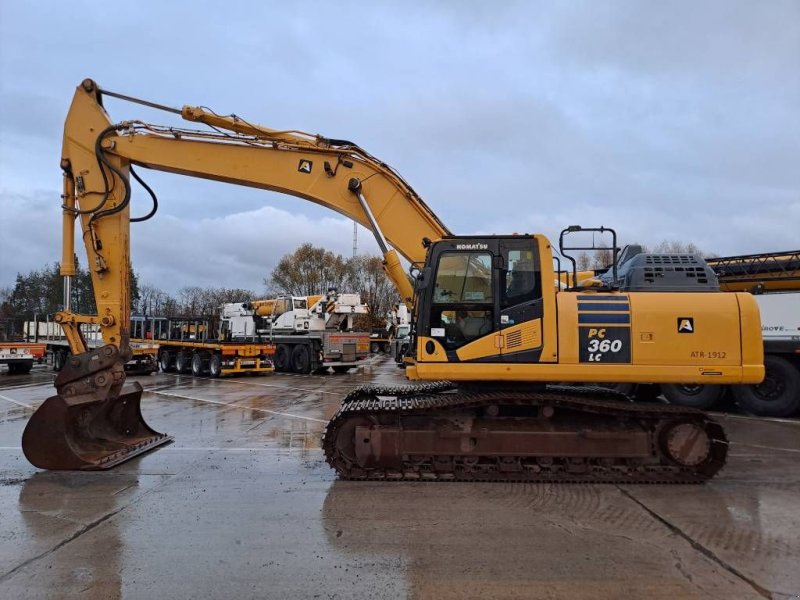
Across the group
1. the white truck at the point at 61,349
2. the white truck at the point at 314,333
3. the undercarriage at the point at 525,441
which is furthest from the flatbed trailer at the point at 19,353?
the undercarriage at the point at 525,441

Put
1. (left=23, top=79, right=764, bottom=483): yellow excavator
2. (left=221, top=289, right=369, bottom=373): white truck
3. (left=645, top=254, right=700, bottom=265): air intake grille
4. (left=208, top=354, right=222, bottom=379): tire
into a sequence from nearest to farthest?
(left=23, top=79, right=764, bottom=483): yellow excavator < (left=645, top=254, right=700, bottom=265): air intake grille < (left=208, top=354, right=222, bottom=379): tire < (left=221, top=289, right=369, bottom=373): white truck

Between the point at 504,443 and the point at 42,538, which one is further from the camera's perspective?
the point at 504,443

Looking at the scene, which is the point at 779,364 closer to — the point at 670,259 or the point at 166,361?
the point at 670,259

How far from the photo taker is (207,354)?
74.1 feet

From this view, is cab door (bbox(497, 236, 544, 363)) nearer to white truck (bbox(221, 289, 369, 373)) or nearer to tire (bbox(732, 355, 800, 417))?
tire (bbox(732, 355, 800, 417))

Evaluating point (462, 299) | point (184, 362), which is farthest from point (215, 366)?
point (462, 299)

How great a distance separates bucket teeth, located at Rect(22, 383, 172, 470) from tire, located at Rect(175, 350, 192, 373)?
16540 millimetres

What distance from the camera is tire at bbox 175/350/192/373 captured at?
23984 millimetres

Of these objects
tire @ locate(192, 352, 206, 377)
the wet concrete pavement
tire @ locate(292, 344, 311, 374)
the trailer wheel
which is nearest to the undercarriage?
the wet concrete pavement

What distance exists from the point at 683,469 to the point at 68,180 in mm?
8956

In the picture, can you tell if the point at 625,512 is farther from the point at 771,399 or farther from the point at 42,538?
the point at 771,399

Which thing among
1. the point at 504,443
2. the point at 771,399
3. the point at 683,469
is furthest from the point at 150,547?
the point at 771,399

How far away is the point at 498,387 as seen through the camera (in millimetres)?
6730

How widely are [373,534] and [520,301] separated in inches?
120
